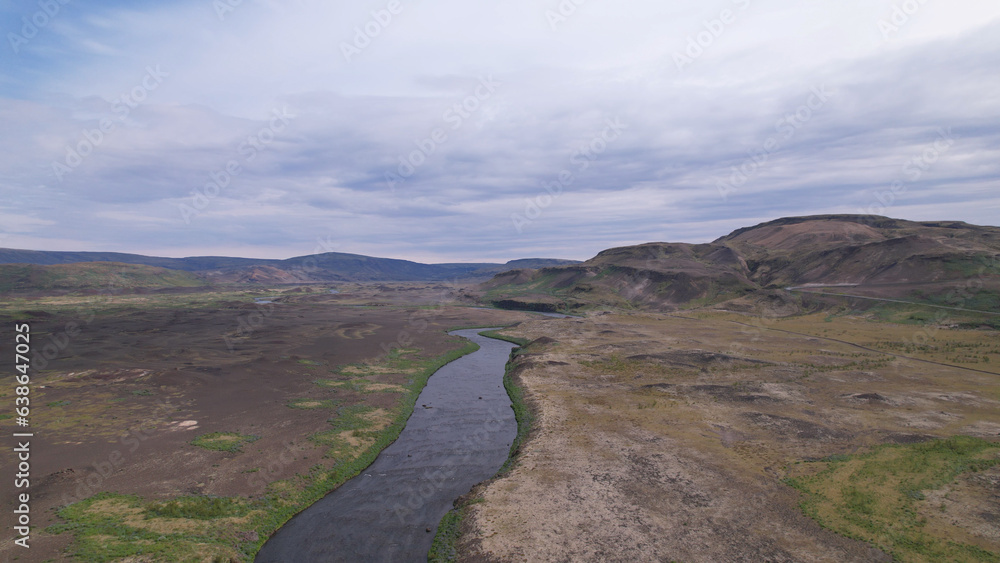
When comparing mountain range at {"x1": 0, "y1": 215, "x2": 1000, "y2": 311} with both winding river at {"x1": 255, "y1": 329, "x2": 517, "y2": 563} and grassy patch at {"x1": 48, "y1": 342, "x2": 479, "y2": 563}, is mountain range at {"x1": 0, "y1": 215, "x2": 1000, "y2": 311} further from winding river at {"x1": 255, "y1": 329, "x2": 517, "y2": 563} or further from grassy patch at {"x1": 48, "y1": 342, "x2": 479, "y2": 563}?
grassy patch at {"x1": 48, "y1": 342, "x2": 479, "y2": 563}

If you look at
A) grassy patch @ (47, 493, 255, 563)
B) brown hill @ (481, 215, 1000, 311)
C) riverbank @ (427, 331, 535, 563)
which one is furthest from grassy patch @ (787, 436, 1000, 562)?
brown hill @ (481, 215, 1000, 311)

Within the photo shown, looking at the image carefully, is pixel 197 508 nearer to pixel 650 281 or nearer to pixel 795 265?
pixel 650 281

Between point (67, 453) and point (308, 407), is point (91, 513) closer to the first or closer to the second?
point (67, 453)

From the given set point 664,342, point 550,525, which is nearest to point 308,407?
point 550,525

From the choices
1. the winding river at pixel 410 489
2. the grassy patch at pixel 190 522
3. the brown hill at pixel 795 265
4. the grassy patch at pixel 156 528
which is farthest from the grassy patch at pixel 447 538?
the brown hill at pixel 795 265

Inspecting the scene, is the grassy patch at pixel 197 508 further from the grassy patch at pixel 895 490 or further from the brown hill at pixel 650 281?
the brown hill at pixel 650 281

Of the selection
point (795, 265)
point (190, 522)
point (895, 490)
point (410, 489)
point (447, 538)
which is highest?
point (795, 265)

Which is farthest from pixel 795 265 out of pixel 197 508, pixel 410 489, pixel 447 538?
pixel 197 508
